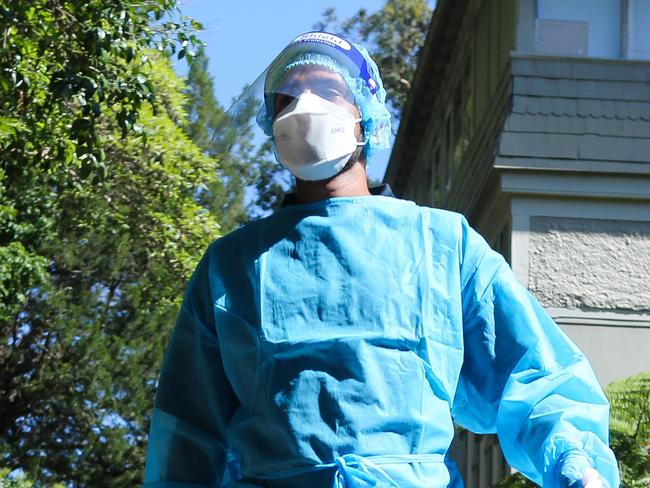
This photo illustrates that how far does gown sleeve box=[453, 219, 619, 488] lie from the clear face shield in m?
0.36

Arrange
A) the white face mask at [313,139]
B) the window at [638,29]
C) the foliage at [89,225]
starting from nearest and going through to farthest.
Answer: the white face mask at [313,139] < the foliage at [89,225] < the window at [638,29]

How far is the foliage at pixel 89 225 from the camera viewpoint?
983cm

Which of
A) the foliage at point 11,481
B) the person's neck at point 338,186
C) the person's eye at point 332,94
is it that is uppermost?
the foliage at point 11,481

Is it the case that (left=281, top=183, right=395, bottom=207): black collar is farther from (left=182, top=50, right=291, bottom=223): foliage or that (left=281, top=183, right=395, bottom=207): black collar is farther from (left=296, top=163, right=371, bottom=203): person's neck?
(left=182, top=50, right=291, bottom=223): foliage

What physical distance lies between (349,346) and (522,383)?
410 mm

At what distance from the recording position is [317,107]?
3861mm

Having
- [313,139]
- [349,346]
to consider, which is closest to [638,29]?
[313,139]

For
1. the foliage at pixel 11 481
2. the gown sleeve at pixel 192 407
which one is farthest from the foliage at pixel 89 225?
the gown sleeve at pixel 192 407

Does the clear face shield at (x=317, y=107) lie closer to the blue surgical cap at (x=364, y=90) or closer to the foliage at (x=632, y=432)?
the blue surgical cap at (x=364, y=90)

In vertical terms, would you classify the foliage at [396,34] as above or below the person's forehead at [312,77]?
above

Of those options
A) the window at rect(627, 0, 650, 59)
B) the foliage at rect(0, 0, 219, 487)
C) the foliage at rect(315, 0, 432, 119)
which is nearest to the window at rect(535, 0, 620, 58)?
the window at rect(627, 0, 650, 59)

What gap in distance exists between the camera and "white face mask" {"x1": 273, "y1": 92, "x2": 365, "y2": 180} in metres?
3.83

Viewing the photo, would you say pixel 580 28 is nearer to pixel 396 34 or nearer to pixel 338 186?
pixel 338 186

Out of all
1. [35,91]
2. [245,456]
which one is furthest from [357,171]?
[35,91]
